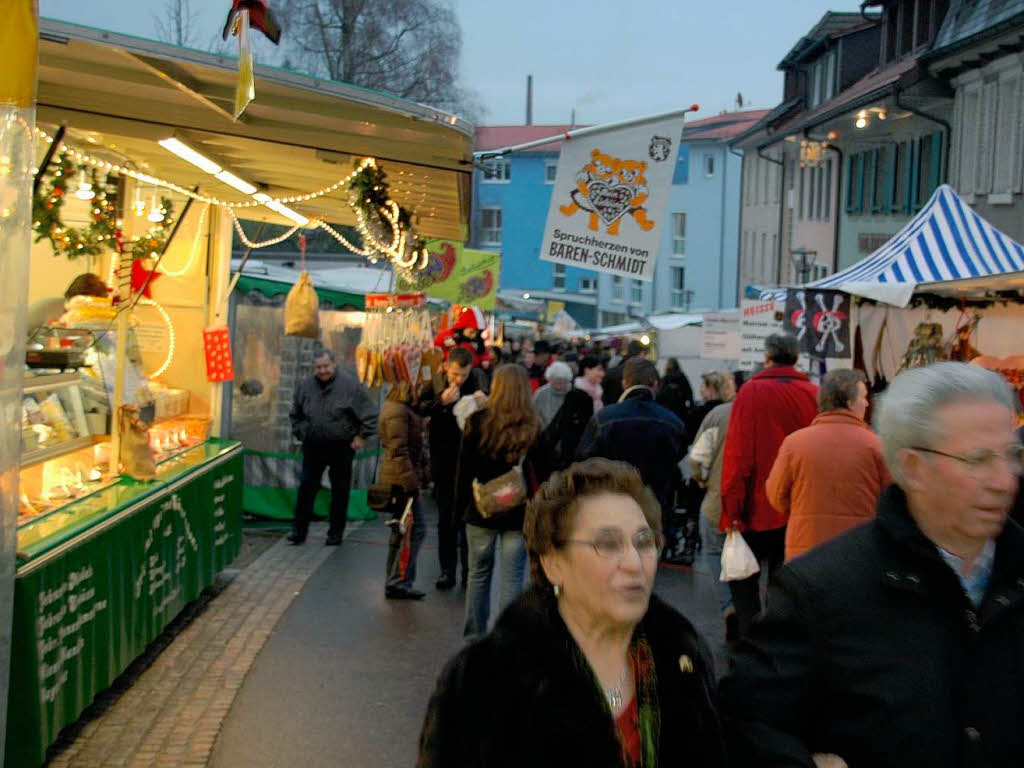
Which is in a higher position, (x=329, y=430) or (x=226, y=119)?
(x=226, y=119)

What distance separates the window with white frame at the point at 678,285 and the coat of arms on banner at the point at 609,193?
190ft

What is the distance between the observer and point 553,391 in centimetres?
1357

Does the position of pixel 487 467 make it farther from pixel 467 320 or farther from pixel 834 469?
pixel 467 320

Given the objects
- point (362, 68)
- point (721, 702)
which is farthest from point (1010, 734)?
point (362, 68)

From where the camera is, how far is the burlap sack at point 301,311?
12.3 meters

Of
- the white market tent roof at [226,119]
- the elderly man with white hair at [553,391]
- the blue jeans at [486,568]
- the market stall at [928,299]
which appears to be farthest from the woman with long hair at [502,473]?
the elderly man with white hair at [553,391]

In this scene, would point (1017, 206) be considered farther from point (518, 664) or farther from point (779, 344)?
point (518, 664)

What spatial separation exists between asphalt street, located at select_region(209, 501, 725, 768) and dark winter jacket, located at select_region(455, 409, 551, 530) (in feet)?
3.36

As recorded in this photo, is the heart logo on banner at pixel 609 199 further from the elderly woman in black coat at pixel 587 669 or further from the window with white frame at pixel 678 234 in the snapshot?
the window with white frame at pixel 678 234

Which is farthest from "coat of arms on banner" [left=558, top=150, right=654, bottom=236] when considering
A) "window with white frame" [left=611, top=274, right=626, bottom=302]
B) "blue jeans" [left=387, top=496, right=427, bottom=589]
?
"window with white frame" [left=611, top=274, right=626, bottom=302]

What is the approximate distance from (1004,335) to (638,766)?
335 inches

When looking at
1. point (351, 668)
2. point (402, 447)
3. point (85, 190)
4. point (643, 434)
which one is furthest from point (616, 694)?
point (402, 447)

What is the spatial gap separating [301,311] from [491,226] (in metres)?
68.0

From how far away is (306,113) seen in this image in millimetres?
7098
